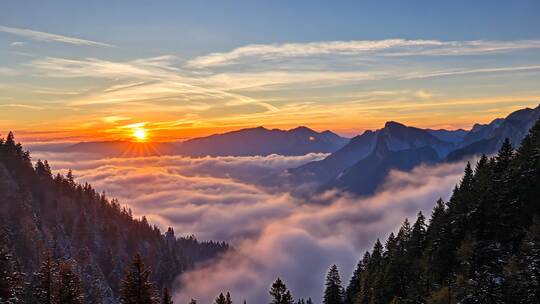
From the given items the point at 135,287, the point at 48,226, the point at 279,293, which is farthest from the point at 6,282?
the point at 48,226

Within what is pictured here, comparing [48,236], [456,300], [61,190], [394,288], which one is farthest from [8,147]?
[456,300]

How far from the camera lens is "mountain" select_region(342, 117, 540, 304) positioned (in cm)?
5022

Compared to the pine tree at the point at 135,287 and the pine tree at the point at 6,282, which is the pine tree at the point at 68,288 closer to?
the pine tree at the point at 6,282

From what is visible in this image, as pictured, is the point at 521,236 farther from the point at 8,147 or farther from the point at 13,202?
the point at 8,147

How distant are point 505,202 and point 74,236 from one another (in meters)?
165

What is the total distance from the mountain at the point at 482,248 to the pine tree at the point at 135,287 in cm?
3695

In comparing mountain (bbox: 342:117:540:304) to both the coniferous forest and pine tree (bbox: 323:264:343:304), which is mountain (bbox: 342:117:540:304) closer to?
the coniferous forest

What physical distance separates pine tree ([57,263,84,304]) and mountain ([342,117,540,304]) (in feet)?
137

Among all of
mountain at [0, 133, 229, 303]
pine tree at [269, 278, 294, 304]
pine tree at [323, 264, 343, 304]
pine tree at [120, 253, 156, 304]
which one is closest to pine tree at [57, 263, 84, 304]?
pine tree at [120, 253, 156, 304]

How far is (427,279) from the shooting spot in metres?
65.5

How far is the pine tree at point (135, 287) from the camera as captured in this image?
34500 millimetres

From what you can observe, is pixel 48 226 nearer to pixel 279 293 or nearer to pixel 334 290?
pixel 334 290

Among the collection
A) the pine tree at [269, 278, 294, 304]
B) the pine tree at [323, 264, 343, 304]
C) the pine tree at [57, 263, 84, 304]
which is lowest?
the pine tree at [323, 264, 343, 304]

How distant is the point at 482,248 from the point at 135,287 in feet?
149
